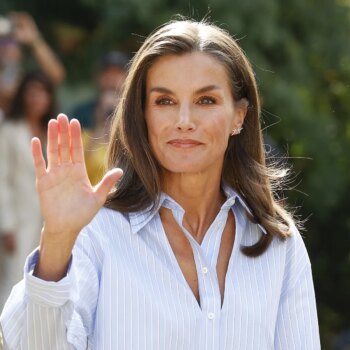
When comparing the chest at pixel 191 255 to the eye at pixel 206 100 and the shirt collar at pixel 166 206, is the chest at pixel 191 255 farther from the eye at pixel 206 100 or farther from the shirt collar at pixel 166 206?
the eye at pixel 206 100

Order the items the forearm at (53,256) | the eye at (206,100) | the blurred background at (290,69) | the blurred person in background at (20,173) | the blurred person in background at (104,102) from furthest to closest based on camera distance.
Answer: the blurred background at (290,69) < the blurred person in background at (20,173) < the blurred person in background at (104,102) < the eye at (206,100) < the forearm at (53,256)

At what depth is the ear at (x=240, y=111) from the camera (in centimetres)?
393

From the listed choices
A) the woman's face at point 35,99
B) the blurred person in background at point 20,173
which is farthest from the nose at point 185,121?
the woman's face at point 35,99

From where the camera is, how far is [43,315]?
322cm

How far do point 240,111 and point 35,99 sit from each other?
167 inches

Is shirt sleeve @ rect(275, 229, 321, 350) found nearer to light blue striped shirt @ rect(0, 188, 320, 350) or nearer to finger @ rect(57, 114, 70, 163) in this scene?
light blue striped shirt @ rect(0, 188, 320, 350)

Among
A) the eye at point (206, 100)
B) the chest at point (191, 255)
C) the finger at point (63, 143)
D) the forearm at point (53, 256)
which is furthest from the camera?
the eye at point (206, 100)

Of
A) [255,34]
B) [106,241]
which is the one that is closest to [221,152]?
[106,241]

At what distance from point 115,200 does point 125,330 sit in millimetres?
457

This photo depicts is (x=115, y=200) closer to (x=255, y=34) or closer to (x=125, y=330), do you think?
(x=125, y=330)

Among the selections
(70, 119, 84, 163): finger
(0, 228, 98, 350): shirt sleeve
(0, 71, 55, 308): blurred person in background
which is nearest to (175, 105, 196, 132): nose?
(70, 119, 84, 163): finger

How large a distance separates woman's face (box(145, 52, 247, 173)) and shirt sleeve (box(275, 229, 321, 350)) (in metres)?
0.41

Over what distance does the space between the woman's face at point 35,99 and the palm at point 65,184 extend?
4776 millimetres

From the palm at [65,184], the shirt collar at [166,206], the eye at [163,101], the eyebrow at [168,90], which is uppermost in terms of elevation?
the eyebrow at [168,90]
